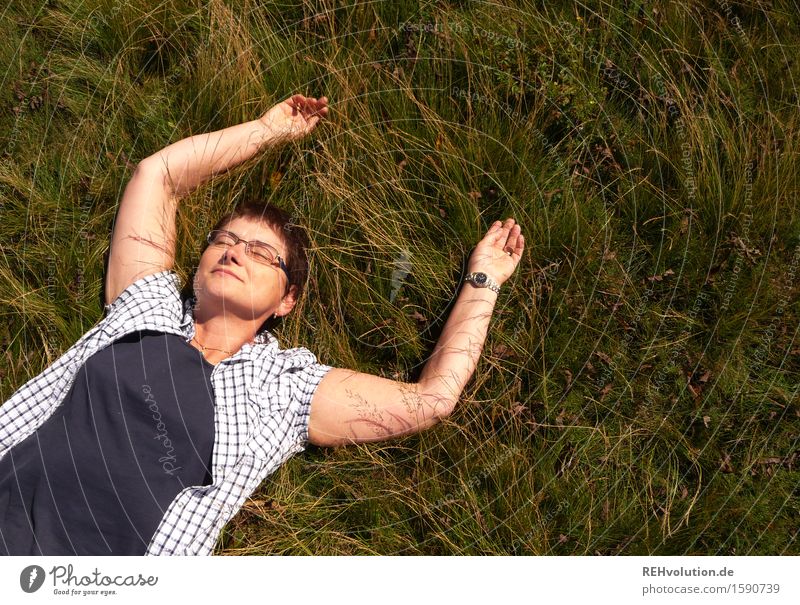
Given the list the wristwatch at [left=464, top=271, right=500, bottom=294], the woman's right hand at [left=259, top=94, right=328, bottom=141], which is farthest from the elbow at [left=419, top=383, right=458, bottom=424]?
the woman's right hand at [left=259, top=94, right=328, bottom=141]

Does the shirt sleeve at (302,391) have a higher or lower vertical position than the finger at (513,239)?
lower

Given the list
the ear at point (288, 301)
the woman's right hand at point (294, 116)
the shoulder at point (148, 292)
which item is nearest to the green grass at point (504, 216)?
the woman's right hand at point (294, 116)

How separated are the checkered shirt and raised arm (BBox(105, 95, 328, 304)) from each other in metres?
0.19

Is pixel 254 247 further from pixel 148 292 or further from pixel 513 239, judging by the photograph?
pixel 513 239

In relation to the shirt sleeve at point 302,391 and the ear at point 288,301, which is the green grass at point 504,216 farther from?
the shirt sleeve at point 302,391

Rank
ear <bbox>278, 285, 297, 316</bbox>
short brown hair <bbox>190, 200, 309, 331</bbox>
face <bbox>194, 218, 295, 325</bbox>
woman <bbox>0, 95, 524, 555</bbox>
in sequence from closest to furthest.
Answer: woman <bbox>0, 95, 524, 555</bbox>, face <bbox>194, 218, 295, 325</bbox>, short brown hair <bbox>190, 200, 309, 331</bbox>, ear <bbox>278, 285, 297, 316</bbox>

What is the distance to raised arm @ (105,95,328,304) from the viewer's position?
3.86 metres

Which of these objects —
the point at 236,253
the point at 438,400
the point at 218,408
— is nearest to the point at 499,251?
the point at 438,400

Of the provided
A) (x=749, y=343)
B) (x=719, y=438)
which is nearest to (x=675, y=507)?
(x=719, y=438)

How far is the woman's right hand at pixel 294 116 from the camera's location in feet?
13.7

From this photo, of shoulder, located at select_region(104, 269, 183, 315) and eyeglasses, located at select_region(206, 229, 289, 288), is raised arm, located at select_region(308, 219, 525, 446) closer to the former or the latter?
eyeglasses, located at select_region(206, 229, 289, 288)

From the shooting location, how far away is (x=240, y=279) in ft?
12.0

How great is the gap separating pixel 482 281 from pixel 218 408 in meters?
1.68

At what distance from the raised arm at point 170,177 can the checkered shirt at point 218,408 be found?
19 cm
